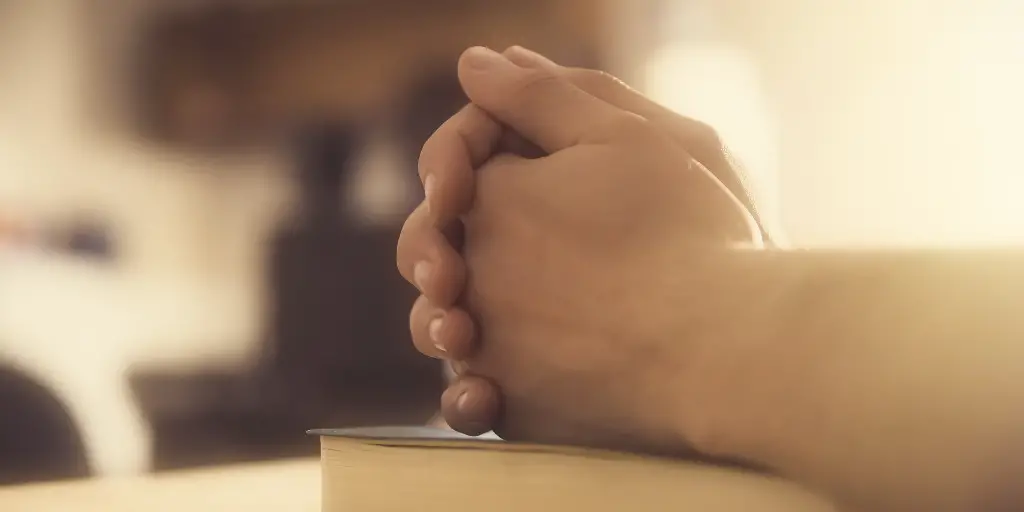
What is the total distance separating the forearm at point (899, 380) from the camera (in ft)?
0.97

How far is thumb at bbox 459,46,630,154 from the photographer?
515mm

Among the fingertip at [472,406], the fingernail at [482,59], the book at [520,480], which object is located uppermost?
the fingernail at [482,59]

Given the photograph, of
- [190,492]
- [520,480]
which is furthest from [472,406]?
[190,492]

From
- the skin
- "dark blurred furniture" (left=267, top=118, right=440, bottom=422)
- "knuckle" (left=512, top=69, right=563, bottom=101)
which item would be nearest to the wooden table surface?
"dark blurred furniture" (left=267, top=118, right=440, bottom=422)

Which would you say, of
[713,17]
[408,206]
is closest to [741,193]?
[408,206]

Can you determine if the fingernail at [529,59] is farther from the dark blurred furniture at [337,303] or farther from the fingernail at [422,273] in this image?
the dark blurred furniture at [337,303]

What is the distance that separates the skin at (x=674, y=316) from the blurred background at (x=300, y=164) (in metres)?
0.48

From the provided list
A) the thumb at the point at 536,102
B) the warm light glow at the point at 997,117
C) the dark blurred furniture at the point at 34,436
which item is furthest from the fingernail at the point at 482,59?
the warm light glow at the point at 997,117

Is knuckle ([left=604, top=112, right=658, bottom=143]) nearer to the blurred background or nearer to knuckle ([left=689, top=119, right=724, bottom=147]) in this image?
knuckle ([left=689, top=119, right=724, bottom=147])

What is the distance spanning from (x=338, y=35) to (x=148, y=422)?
20.0 inches

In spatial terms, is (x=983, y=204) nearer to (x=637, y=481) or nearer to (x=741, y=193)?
(x=741, y=193)

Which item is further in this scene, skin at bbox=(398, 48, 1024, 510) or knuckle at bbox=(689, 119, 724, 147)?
knuckle at bbox=(689, 119, 724, 147)

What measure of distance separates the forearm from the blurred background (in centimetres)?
58

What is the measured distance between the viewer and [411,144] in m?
1.11
